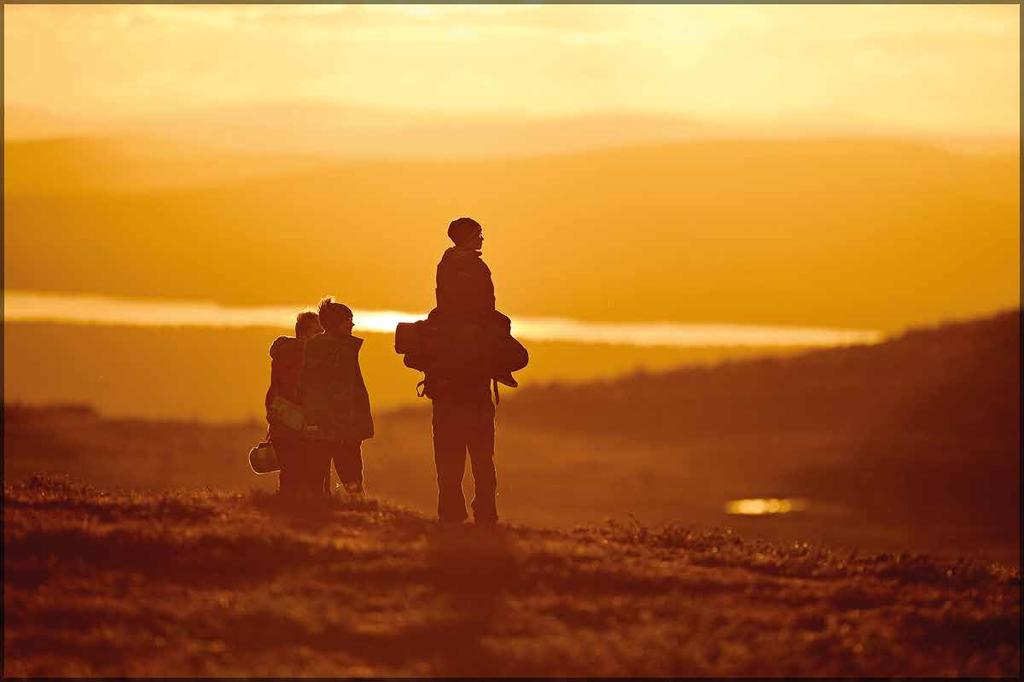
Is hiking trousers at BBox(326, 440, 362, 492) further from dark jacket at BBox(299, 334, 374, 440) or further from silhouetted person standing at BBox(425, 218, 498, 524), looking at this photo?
silhouetted person standing at BBox(425, 218, 498, 524)

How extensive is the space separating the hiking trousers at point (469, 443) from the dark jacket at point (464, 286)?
36.5 inches

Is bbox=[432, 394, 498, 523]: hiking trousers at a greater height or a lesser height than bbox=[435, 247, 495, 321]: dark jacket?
lesser

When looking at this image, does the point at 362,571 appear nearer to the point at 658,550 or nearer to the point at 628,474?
the point at 658,550

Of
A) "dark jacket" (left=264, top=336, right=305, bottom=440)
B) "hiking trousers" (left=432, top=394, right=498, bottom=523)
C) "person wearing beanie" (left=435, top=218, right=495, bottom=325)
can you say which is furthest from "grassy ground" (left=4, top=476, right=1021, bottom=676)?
"person wearing beanie" (left=435, top=218, right=495, bottom=325)

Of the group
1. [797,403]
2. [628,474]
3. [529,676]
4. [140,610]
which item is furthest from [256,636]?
[797,403]

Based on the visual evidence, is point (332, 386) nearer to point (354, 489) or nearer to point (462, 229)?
point (354, 489)

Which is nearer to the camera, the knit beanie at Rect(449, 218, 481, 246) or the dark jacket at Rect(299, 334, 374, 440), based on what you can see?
the knit beanie at Rect(449, 218, 481, 246)

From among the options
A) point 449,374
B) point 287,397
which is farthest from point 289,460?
point 449,374

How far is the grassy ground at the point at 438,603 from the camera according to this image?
15258mm

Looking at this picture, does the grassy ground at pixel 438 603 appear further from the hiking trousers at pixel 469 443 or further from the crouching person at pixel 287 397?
the crouching person at pixel 287 397

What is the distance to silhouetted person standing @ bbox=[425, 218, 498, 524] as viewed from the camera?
65.4 feet

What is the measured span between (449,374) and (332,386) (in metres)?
2.04

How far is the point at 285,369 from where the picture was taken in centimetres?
2191

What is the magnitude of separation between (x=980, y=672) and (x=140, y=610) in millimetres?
6982
